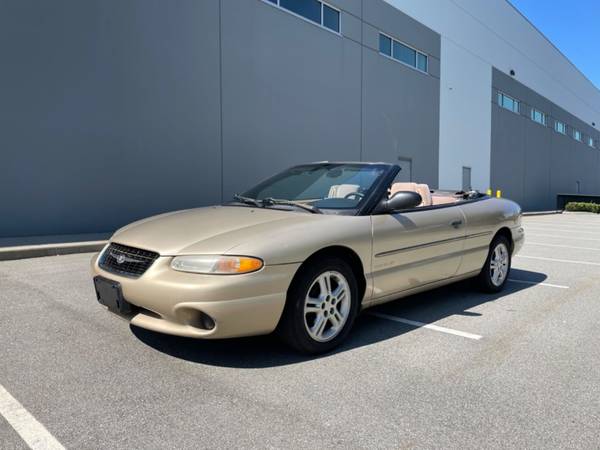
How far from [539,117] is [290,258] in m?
33.7

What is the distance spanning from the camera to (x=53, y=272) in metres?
6.32

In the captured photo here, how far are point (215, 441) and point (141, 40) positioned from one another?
9789 millimetres

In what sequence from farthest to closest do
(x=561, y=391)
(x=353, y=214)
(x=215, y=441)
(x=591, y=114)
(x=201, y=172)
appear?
(x=591, y=114), (x=201, y=172), (x=353, y=214), (x=561, y=391), (x=215, y=441)

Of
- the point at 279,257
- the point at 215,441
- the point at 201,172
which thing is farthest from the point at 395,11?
the point at 215,441

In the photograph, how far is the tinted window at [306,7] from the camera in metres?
13.6

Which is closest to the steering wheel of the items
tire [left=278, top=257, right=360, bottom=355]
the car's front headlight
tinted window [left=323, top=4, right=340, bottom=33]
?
tire [left=278, top=257, right=360, bottom=355]

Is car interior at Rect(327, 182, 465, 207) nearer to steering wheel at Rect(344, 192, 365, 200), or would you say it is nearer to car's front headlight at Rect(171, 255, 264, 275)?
steering wheel at Rect(344, 192, 365, 200)

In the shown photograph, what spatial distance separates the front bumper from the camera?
3025 mm

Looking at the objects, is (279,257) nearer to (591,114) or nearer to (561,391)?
(561,391)

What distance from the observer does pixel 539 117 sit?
106 ft

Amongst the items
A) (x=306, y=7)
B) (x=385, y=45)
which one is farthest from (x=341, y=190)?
(x=385, y=45)

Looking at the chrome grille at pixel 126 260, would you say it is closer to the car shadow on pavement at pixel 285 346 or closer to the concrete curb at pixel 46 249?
the car shadow on pavement at pixel 285 346

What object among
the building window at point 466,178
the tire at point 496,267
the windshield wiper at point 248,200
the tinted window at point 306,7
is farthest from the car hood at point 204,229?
the building window at point 466,178

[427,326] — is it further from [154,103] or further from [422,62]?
[422,62]
